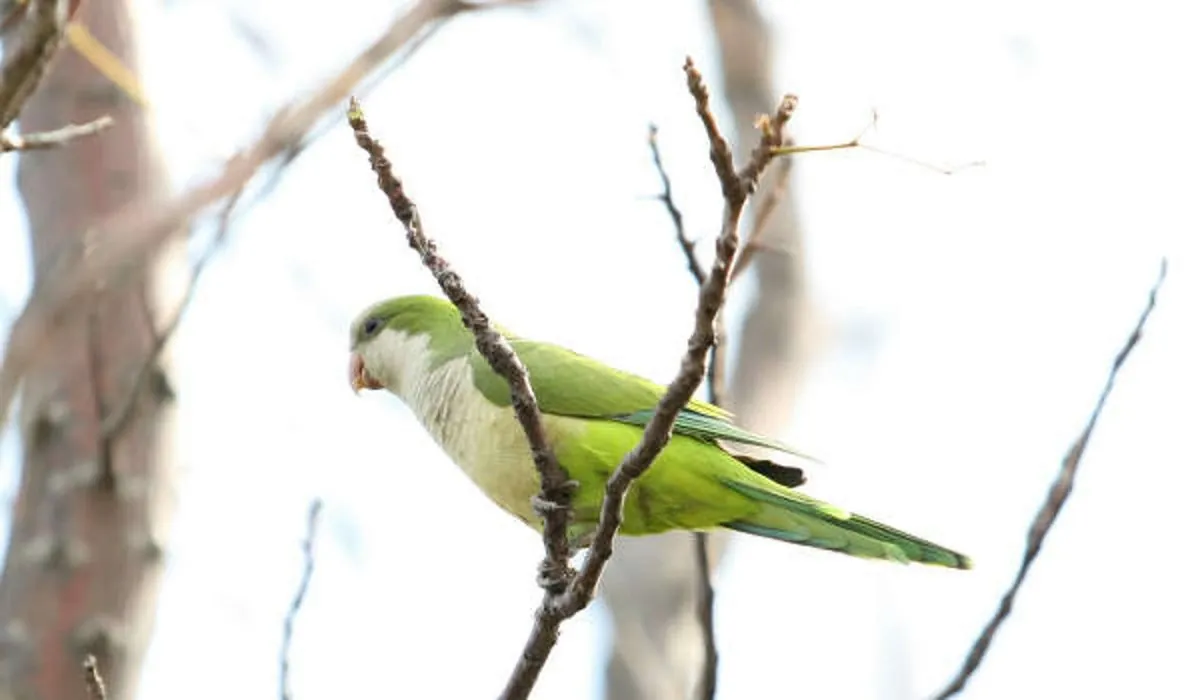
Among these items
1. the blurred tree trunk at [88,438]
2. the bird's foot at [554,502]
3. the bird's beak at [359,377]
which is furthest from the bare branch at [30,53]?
the bird's beak at [359,377]

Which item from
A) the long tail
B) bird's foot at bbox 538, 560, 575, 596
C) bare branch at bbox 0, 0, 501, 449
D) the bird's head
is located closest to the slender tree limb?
bird's foot at bbox 538, 560, 575, 596

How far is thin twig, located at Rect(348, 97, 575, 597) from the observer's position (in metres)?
2.29

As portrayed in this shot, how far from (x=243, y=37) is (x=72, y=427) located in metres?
2.96

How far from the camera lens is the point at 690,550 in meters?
7.30

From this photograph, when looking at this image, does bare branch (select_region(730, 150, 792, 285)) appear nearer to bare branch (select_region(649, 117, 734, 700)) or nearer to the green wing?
bare branch (select_region(649, 117, 734, 700))

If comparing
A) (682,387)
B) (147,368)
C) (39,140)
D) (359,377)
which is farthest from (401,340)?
(682,387)

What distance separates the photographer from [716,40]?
27.8ft

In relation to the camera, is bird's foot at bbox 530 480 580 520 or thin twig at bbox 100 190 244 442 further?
thin twig at bbox 100 190 244 442

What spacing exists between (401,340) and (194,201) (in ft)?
5.68

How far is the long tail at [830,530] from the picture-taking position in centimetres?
333

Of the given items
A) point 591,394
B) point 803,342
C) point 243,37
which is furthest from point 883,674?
point 591,394

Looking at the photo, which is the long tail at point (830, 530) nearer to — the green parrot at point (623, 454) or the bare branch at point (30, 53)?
the green parrot at point (623, 454)

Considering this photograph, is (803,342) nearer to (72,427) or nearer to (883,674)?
(72,427)

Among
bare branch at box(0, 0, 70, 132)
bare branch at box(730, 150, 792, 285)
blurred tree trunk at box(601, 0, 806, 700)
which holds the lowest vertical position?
blurred tree trunk at box(601, 0, 806, 700)
